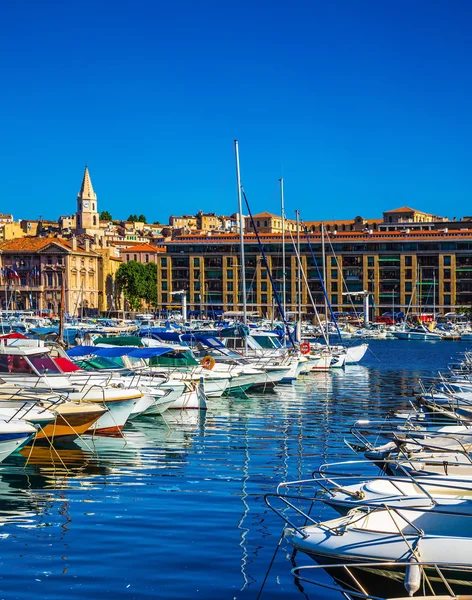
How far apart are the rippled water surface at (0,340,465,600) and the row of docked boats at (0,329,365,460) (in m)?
0.76

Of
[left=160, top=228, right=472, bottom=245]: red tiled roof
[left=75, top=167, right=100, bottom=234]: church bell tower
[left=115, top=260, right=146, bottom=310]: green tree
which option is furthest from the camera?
[left=75, top=167, right=100, bottom=234]: church bell tower

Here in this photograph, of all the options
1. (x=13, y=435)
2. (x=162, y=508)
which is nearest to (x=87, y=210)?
(x=13, y=435)

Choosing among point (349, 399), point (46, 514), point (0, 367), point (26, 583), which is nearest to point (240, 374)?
point (349, 399)

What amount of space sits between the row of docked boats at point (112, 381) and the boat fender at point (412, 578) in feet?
33.7

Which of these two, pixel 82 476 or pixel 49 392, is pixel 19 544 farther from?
pixel 49 392

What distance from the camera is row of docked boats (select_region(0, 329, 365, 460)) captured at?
75.5 feet

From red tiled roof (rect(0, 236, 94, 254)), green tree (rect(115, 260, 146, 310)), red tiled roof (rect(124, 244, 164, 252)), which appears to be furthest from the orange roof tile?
red tiled roof (rect(0, 236, 94, 254))

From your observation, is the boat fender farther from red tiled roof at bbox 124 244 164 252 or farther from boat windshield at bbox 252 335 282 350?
red tiled roof at bbox 124 244 164 252

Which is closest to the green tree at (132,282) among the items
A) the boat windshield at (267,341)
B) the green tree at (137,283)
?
the green tree at (137,283)

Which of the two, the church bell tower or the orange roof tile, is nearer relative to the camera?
the orange roof tile

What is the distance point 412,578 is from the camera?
453 inches

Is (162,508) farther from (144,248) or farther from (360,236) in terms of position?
(144,248)

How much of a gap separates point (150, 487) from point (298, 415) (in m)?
14.1

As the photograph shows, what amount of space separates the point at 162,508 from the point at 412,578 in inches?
272
